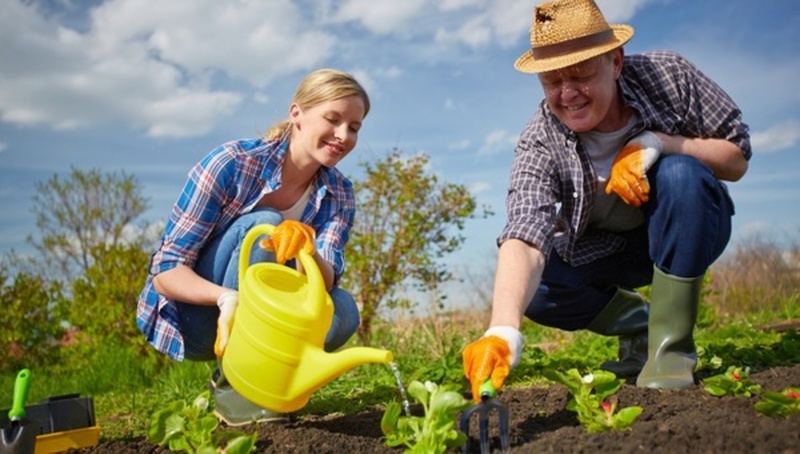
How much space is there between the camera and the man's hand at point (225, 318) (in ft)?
7.09

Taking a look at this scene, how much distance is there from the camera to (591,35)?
2529 mm

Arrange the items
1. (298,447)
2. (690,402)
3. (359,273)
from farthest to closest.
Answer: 1. (359,273)
2. (690,402)
3. (298,447)

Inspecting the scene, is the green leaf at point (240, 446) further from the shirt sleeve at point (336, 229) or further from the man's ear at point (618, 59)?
the man's ear at point (618, 59)

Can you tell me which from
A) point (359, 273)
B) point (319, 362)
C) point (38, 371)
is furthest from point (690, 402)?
point (38, 371)

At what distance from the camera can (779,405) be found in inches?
74.2

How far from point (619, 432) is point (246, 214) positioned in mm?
1530

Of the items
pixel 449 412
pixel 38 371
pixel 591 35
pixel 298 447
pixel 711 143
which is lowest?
pixel 38 371

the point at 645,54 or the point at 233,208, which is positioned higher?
the point at 645,54

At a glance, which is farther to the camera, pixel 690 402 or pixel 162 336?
pixel 162 336

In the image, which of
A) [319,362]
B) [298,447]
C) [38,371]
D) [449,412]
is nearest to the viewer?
[449,412]

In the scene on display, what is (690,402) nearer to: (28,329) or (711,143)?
(711,143)

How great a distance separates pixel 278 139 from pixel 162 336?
83cm

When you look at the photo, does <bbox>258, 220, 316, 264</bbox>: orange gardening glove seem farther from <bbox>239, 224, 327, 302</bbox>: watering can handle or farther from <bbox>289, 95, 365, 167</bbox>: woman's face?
<bbox>289, 95, 365, 167</bbox>: woman's face

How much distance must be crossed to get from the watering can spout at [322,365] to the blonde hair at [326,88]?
1036 mm
